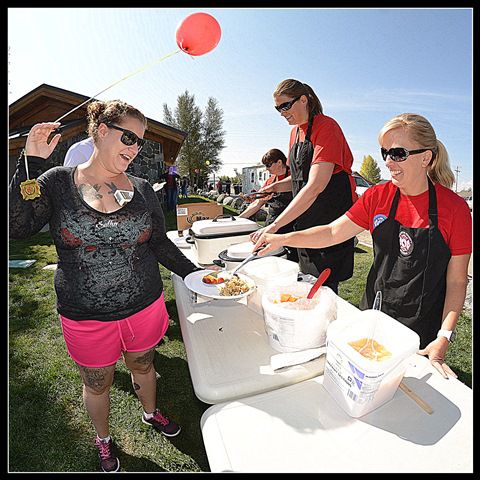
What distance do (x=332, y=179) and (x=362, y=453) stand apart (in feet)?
5.41

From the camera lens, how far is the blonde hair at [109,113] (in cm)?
140

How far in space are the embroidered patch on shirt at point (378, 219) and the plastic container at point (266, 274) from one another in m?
0.46

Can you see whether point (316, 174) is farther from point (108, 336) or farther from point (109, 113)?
point (108, 336)

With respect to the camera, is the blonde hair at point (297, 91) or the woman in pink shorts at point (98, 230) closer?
the woman in pink shorts at point (98, 230)

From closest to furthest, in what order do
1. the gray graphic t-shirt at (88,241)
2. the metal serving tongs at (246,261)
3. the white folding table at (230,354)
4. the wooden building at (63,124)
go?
the white folding table at (230,354)
the gray graphic t-shirt at (88,241)
the metal serving tongs at (246,261)
the wooden building at (63,124)

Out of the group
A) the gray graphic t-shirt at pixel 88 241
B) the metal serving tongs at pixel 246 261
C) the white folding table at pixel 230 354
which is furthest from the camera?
the metal serving tongs at pixel 246 261

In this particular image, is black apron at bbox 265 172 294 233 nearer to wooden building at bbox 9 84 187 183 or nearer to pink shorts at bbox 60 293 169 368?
pink shorts at bbox 60 293 169 368

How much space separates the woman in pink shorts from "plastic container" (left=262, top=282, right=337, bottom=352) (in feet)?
2.22

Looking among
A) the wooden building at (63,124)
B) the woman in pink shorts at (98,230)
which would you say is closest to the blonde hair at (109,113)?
the woman in pink shorts at (98,230)

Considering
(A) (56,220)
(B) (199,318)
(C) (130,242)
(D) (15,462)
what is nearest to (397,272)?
(B) (199,318)

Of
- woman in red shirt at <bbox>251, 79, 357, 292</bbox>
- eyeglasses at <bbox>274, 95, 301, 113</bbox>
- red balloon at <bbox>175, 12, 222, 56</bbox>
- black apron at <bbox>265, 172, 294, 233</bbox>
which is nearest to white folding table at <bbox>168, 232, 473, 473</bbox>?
woman in red shirt at <bbox>251, 79, 357, 292</bbox>

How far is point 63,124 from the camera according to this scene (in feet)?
27.9

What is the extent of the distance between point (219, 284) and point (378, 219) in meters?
0.88

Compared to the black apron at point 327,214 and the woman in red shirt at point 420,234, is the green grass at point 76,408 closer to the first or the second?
the black apron at point 327,214
